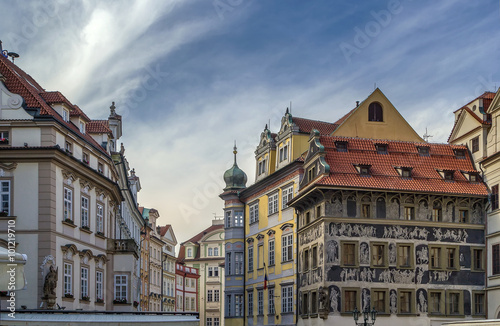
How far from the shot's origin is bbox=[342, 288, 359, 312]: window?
45.9m

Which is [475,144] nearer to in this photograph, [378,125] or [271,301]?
[378,125]

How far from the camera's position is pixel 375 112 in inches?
2202

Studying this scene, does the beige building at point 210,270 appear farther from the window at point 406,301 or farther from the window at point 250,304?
the window at point 406,301

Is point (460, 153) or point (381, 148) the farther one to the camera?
point (460, 153)

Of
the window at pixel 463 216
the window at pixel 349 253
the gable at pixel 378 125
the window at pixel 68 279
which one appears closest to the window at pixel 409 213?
the window at pixel 463 216

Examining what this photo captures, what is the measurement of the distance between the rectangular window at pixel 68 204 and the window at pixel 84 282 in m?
3.24

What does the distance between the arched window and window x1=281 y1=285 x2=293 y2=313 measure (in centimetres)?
1324

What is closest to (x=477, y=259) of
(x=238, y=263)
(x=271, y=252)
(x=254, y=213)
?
(x=271, y=252)

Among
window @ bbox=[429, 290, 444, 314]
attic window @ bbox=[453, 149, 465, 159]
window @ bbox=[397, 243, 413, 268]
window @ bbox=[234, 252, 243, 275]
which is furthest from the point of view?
window @ bbox=[234, 252, 243, 275]

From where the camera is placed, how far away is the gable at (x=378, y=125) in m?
55.1

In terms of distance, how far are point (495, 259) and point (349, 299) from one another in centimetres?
909

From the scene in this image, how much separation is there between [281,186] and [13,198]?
25567 mm

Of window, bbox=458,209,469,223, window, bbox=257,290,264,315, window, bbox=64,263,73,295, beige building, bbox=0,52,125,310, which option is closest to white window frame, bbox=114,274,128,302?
beige building, bbox=0,52,125,310

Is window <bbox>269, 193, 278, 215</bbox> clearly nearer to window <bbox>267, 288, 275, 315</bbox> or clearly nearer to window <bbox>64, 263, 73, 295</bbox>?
window <bbox>267, 288, 275, 315</bbox>
